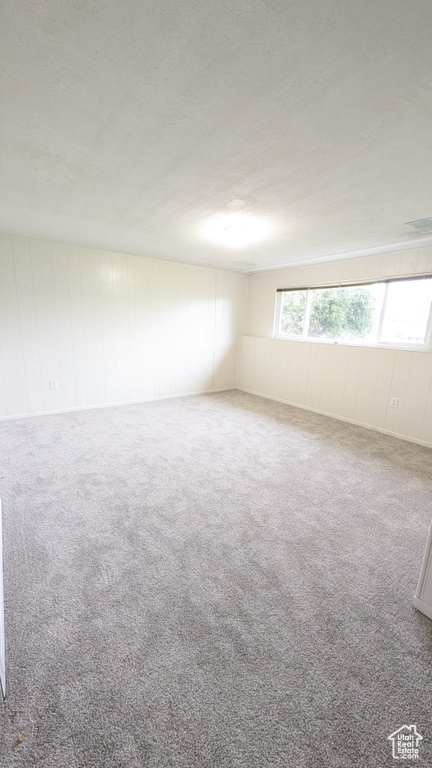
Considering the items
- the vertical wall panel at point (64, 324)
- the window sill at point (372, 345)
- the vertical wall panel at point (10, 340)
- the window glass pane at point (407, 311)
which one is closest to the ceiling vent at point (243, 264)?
the window sill at point (372, 345)

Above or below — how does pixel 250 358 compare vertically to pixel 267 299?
below

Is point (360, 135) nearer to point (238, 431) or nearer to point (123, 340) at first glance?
point (238, 431)

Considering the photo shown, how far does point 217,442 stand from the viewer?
129 inches

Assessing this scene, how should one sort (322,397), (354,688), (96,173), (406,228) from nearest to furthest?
(354,688)
(96,173)
(406,228)
(322,397)

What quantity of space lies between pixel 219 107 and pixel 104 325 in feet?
11.0

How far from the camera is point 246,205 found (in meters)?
2.29

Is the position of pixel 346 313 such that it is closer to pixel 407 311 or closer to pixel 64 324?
pixel 407 311

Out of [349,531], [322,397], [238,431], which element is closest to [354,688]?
[349,531]

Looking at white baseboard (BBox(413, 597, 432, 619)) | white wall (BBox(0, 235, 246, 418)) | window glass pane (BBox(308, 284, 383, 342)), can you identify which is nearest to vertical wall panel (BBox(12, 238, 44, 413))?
white wall (BBox(0, 235, 246, 418))

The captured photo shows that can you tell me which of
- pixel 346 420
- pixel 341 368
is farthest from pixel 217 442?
pixel 341 368

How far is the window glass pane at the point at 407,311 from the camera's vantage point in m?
3.34

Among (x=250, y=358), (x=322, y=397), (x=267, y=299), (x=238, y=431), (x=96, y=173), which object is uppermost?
(x=96, y=173)

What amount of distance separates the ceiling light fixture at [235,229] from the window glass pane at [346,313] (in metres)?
1.64

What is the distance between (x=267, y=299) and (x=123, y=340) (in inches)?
100
